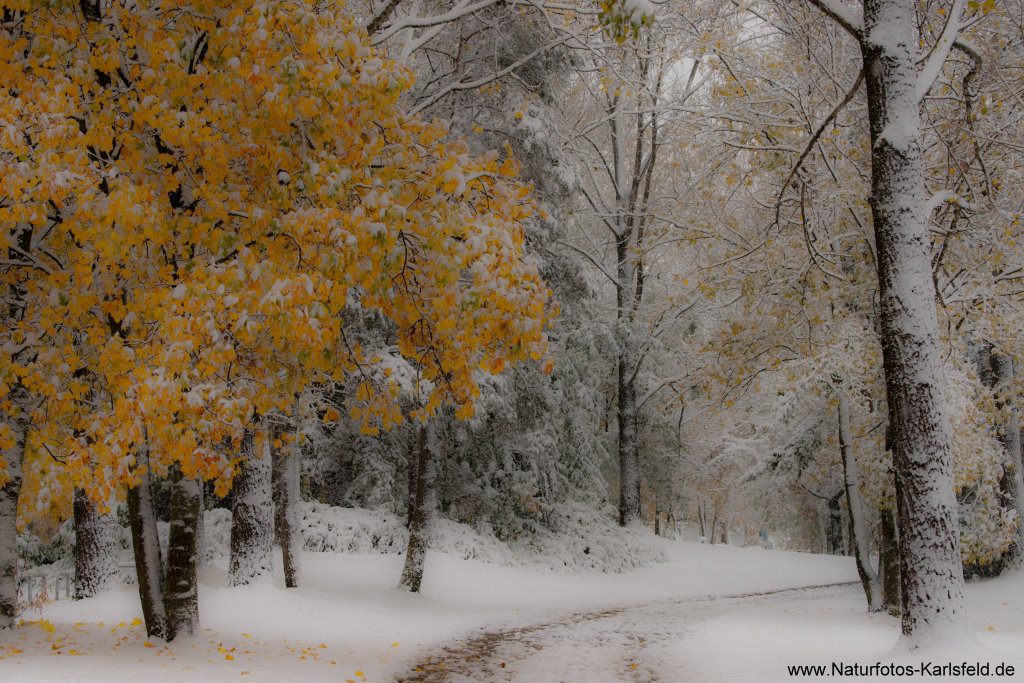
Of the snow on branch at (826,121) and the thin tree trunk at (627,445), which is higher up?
the snow on branch at (826,121)

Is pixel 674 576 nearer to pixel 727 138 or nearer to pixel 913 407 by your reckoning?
pixel 727 138

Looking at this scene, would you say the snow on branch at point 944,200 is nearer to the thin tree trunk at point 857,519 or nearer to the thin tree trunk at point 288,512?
the thin tree trunk at point 857,519

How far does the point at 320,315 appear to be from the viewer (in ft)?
16.6

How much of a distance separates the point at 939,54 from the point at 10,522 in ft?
34.0

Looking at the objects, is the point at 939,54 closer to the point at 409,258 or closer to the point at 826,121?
the point at 826,121

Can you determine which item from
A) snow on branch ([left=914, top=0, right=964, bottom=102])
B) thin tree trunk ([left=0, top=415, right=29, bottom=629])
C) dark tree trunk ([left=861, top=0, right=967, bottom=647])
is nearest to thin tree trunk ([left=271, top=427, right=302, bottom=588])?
thin tree trunk ([left=0, top=415, right=29, bottom=629])

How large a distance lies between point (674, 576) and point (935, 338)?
1545 cm

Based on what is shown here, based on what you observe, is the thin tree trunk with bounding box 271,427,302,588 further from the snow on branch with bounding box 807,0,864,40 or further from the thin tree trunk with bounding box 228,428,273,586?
the snow on branch with bounding box 807,0,864,40

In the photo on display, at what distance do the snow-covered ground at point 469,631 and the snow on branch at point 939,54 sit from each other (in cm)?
504

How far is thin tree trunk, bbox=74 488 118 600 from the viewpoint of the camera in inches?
452

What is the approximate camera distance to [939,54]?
22.8ft

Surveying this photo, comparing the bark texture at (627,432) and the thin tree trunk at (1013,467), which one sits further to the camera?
the bark texture at (627,432)

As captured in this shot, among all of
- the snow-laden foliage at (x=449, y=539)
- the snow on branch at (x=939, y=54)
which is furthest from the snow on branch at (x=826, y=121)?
the snow-laden foliage at (x=449, y=539)

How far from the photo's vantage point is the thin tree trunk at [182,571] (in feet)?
23.2
